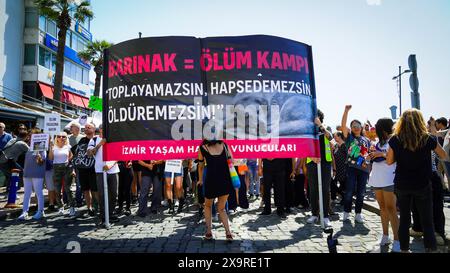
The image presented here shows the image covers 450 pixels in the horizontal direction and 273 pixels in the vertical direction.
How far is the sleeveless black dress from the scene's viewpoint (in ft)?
16.1

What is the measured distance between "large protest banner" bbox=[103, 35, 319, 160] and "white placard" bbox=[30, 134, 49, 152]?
2536 millimetres

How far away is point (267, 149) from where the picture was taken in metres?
5.41

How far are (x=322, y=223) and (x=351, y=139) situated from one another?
182 cm

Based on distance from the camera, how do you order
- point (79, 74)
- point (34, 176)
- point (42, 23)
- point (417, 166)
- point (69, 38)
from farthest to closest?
point (79, 74) < point (69, 38) < point (42, 23) < point (34, 176) < point (417, 166)

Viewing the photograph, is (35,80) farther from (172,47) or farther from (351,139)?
(351,139)

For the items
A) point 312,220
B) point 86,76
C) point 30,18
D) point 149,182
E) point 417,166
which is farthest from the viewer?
point 86,76

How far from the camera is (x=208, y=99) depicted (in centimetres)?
553

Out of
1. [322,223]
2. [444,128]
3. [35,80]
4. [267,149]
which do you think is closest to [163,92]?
[267,149]

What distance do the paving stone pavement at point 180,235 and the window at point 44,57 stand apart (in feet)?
96.4

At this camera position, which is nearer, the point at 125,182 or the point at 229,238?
the point at 229,238

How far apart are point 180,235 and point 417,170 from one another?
378 centimetres

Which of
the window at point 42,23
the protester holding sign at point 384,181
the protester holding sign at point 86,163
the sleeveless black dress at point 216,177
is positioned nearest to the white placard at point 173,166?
the protester holding sign at point 86,163

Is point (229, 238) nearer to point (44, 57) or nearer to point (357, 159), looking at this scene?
point (357, 159)

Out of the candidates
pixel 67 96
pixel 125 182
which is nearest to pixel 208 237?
pixel 125 182
